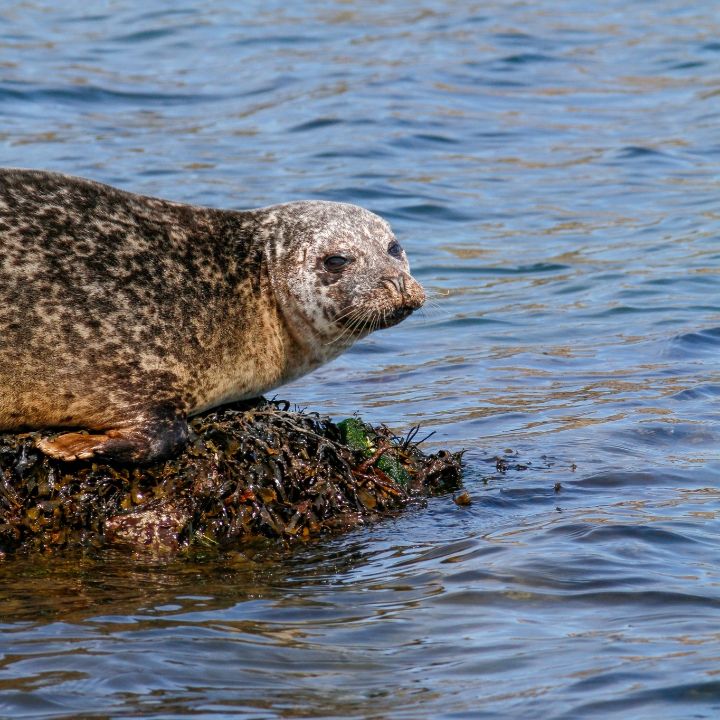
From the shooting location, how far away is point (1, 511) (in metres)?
6.69

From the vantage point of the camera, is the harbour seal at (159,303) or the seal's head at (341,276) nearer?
the harbour seal at (159,303)

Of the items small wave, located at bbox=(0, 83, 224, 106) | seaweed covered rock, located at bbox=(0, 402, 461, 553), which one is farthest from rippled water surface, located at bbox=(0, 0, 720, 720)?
seaweed covered rock, located at bbox=(0, 402, 461, 553)

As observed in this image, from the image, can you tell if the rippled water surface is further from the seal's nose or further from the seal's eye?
the seal's eye

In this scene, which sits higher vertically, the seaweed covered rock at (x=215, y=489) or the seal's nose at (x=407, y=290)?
the seal's nose at (x=407, y=290)

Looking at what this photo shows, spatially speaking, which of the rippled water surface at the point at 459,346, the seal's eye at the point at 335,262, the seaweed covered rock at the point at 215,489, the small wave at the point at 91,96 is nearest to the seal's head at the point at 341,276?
the seal's eye at the point at 335,262

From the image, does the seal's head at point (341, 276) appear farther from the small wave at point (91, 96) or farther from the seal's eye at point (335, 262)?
the small wave at point (91, 96)

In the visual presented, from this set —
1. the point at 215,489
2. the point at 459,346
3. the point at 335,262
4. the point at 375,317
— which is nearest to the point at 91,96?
the point at 459,346

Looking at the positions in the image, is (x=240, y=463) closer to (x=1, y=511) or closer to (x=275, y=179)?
(x=1, y=511)

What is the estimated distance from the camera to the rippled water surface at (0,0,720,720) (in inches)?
216

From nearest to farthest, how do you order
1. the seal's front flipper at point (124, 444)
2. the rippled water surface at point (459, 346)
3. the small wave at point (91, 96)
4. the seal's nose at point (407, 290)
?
the rippled water surface at point (459, 346)
the seal's front flipper at point (124, 444)
the seal's nose at point (407, 290)
the small wave at point (91, 96)

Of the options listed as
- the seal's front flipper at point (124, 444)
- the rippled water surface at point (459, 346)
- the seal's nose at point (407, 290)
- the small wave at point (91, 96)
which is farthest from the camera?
the small wave at point (91, 96)

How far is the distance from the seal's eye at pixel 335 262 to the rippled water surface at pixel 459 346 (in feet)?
4.02

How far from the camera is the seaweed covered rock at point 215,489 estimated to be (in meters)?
6.71

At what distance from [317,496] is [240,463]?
392 mm
